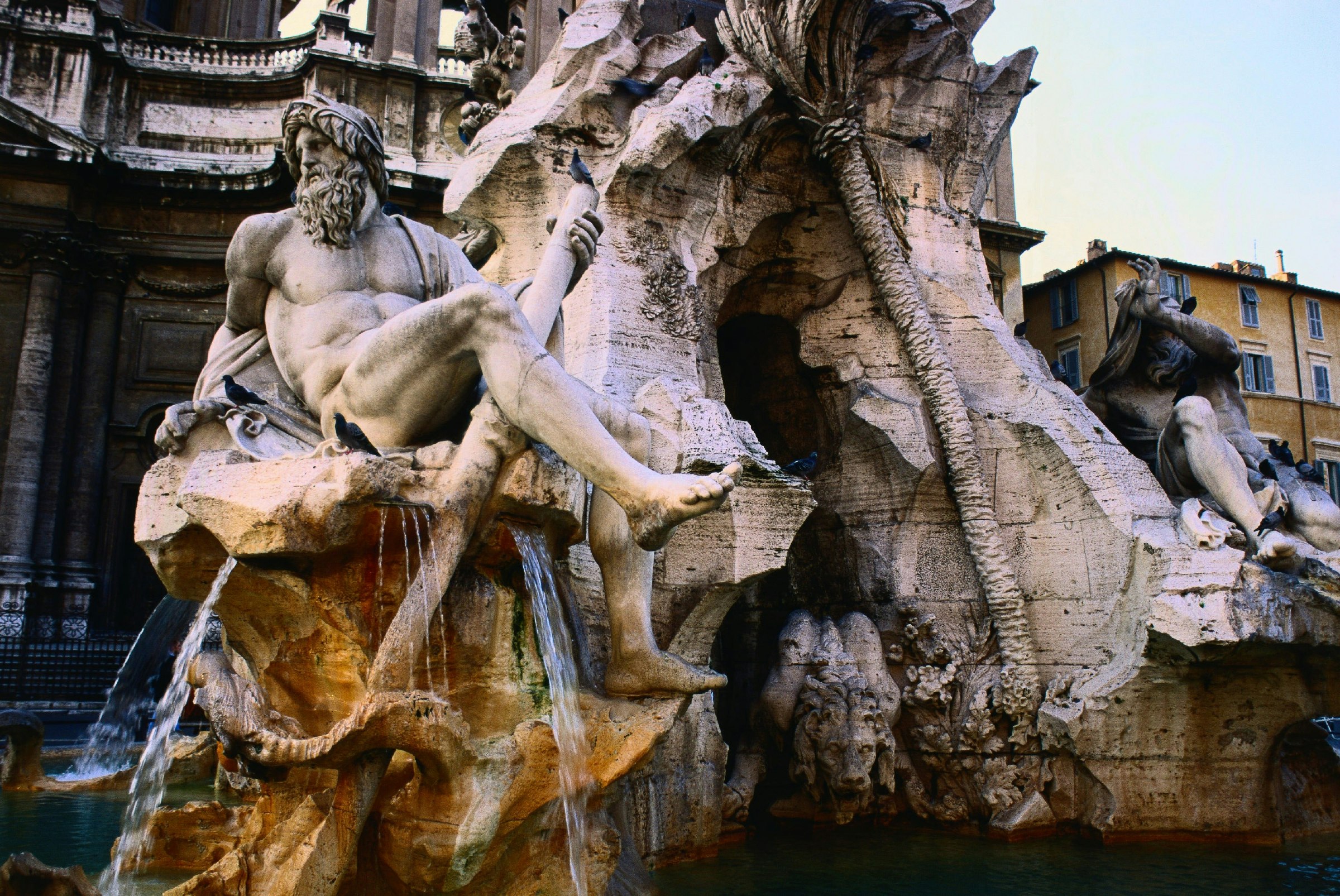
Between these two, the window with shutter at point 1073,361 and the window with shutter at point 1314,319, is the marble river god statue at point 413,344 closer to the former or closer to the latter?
the window with shutter at point 1073,361

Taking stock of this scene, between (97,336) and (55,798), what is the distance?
15.4 m

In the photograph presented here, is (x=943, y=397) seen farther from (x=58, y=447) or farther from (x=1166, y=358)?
(x=58, y=447)

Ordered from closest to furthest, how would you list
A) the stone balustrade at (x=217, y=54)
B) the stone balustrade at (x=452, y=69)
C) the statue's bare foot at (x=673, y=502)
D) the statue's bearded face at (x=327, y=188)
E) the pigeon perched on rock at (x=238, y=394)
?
the statue's bare foot at (x=673, y=502) → the pigeon perched on rock at (x=238, y=394) → the statue's bearded face at (x=327, y=188) → the stone balustrade at (x=217, y=54) → the stone balustrade at (x=452, y=69)

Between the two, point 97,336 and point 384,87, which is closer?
point 97,336

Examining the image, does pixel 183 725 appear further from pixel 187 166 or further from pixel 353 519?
pixel 187 166

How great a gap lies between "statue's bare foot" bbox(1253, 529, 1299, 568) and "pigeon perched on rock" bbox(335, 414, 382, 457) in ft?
12.1

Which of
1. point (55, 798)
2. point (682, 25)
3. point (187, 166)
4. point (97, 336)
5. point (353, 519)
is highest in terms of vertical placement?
point (187, 166)

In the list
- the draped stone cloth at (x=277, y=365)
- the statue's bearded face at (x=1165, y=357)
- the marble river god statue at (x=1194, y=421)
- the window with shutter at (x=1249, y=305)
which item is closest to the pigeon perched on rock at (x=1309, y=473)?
the marble river god statue at (x=1194, y=421)

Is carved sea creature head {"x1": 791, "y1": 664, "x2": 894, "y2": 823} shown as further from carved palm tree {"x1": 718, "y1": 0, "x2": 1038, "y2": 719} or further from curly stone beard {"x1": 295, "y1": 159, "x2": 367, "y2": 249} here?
curly stone beard {"x1": 295, "y1": 159, "x2": 367, "y2": 249}

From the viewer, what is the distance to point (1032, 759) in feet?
16.2

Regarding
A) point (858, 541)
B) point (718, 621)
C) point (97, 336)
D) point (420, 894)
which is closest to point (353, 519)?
point (420, 894)

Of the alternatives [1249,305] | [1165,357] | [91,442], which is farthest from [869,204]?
[1249,305]

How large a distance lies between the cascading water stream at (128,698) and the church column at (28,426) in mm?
9734

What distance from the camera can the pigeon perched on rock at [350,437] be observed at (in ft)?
9.77
